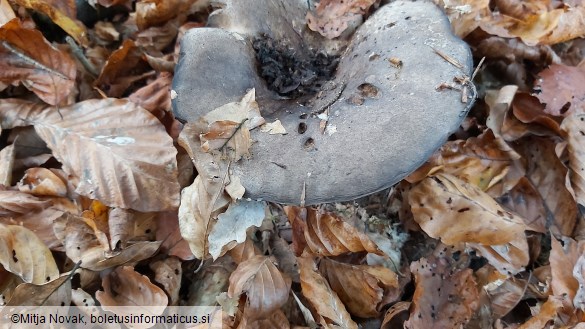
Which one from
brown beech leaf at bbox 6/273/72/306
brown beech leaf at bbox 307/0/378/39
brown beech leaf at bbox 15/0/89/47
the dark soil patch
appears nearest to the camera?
brown beech leaf at bbox 6/273/72/306

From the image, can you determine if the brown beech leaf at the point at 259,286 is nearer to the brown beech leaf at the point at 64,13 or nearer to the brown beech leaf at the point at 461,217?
the brown beech leaf at the point at 461,217

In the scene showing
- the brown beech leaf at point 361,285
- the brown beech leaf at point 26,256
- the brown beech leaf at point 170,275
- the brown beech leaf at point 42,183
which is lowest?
the brown beech leaf at point 361,285

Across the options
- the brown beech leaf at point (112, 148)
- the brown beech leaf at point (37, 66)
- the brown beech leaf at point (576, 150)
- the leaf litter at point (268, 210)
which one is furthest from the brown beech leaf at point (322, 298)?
the brown beech leaf at point (37, 66)

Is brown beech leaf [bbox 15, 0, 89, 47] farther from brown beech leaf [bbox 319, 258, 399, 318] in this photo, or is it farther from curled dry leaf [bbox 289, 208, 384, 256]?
brown beech leaf [bbox 319, 258, 399, 318]

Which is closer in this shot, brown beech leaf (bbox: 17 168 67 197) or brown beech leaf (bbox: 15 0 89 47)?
brown beech leaf (bbox: 17 168 67 197)

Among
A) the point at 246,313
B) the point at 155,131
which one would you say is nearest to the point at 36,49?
the point at 155,131

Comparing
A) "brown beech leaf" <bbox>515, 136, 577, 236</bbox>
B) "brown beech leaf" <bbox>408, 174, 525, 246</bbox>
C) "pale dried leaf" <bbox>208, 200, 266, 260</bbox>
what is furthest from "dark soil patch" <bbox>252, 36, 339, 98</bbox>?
"brown beech leaf" <bbox>515, 136, 577, 236</bbox>
